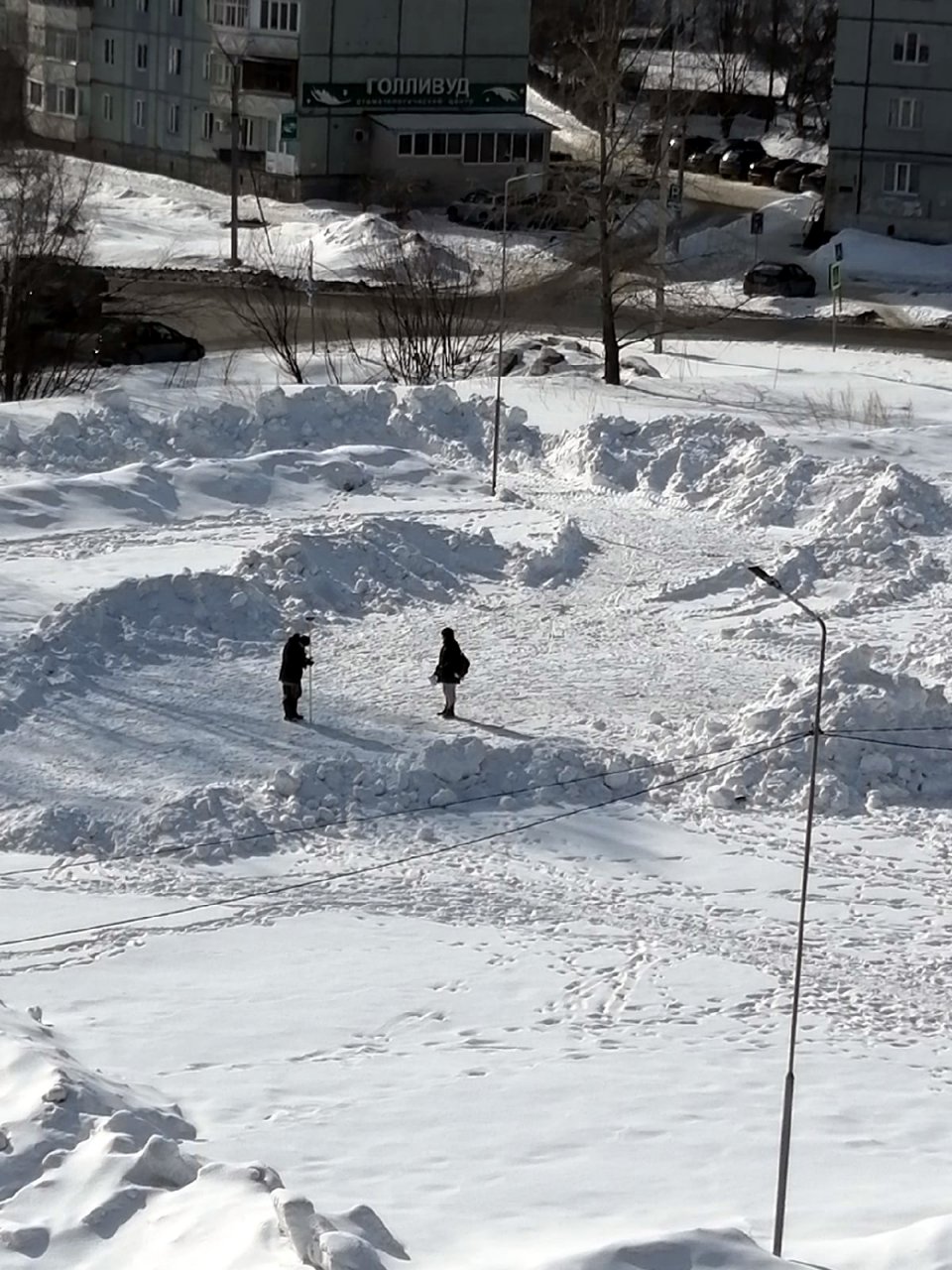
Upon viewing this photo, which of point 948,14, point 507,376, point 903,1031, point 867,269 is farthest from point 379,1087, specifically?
point 948,14

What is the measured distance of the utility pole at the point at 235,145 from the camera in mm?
46344

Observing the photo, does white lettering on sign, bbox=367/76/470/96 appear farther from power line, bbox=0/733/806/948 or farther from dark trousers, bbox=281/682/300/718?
power line, bbox=0/733/806/948

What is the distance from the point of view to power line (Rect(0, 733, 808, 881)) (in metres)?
17.4

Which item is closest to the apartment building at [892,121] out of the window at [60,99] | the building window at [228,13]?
the building window at [228,13]

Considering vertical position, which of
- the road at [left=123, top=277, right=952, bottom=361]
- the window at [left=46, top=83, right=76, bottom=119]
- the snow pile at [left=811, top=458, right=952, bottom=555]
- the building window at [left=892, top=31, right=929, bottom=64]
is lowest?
the snow pile at [left=811, top=458, right=952, bottom=555]

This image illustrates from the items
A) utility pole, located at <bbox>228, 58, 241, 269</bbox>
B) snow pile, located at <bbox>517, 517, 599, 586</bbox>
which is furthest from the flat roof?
snow pile, located at <bbox>517, 517, 599, 586</bbox>

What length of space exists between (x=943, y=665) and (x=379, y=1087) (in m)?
9.90

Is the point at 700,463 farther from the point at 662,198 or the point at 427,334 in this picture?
the point at 662,198

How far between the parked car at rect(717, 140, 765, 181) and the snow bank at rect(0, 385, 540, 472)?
29463 millimetres

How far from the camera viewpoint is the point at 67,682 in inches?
812

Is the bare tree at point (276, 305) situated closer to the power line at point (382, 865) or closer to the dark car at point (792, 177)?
the dark car at point (792, 177)

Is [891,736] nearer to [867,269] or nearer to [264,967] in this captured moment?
[264,967]

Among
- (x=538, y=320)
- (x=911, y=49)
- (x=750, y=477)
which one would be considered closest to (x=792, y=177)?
(x=911, y=49)

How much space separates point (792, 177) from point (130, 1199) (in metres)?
48.4
